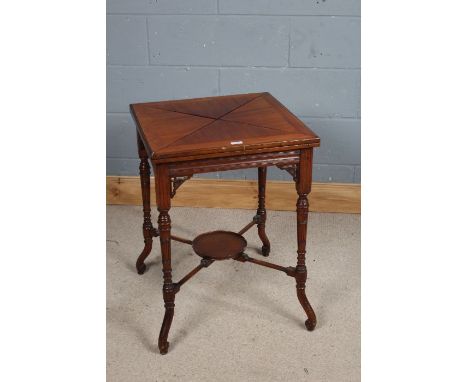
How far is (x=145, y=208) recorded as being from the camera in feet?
9.59

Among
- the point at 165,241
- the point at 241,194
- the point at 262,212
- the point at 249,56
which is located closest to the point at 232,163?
the point at 165,241

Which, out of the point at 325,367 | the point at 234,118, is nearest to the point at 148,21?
the point at 234,118

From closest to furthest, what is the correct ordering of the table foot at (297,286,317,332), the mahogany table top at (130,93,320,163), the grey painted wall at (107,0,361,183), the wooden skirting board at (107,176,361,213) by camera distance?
the mahogany table top at (130,93,320,163), the table foot at (297,286,317,332), the grey painted wall at (107,0,361,183), the wooden skirting board at (107,176,361,213)

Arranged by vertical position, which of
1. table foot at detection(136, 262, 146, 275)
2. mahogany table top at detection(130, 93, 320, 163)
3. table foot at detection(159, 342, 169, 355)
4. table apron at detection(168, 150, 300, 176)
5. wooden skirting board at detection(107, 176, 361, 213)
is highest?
mahogany table top at detection(130, 93, 320, 163)

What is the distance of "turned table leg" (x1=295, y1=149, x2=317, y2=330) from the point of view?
7.98ft

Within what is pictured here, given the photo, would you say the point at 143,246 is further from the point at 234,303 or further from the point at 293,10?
the point at 293,10

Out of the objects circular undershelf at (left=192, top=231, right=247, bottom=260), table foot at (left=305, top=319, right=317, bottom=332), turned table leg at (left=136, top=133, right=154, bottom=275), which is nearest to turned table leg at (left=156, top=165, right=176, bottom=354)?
circular undershelf at (left=192, top=231, right=247, bottom=260)

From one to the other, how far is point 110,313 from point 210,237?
0.50m

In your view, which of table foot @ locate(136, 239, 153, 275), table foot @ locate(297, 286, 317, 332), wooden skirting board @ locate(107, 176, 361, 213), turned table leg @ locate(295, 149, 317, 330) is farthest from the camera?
wooden skirting board @ locate(107, 176, 361, 213)

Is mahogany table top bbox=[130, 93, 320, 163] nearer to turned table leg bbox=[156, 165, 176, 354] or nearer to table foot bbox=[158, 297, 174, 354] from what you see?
turned table leg bbox=[156, 165, 176, 354]

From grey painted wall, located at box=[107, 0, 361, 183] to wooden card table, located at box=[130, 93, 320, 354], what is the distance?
508 mm

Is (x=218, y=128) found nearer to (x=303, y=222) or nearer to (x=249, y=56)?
(x=303, y=222)

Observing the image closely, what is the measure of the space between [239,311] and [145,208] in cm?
58

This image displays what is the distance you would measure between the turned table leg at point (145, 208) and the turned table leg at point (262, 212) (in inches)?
18.9
